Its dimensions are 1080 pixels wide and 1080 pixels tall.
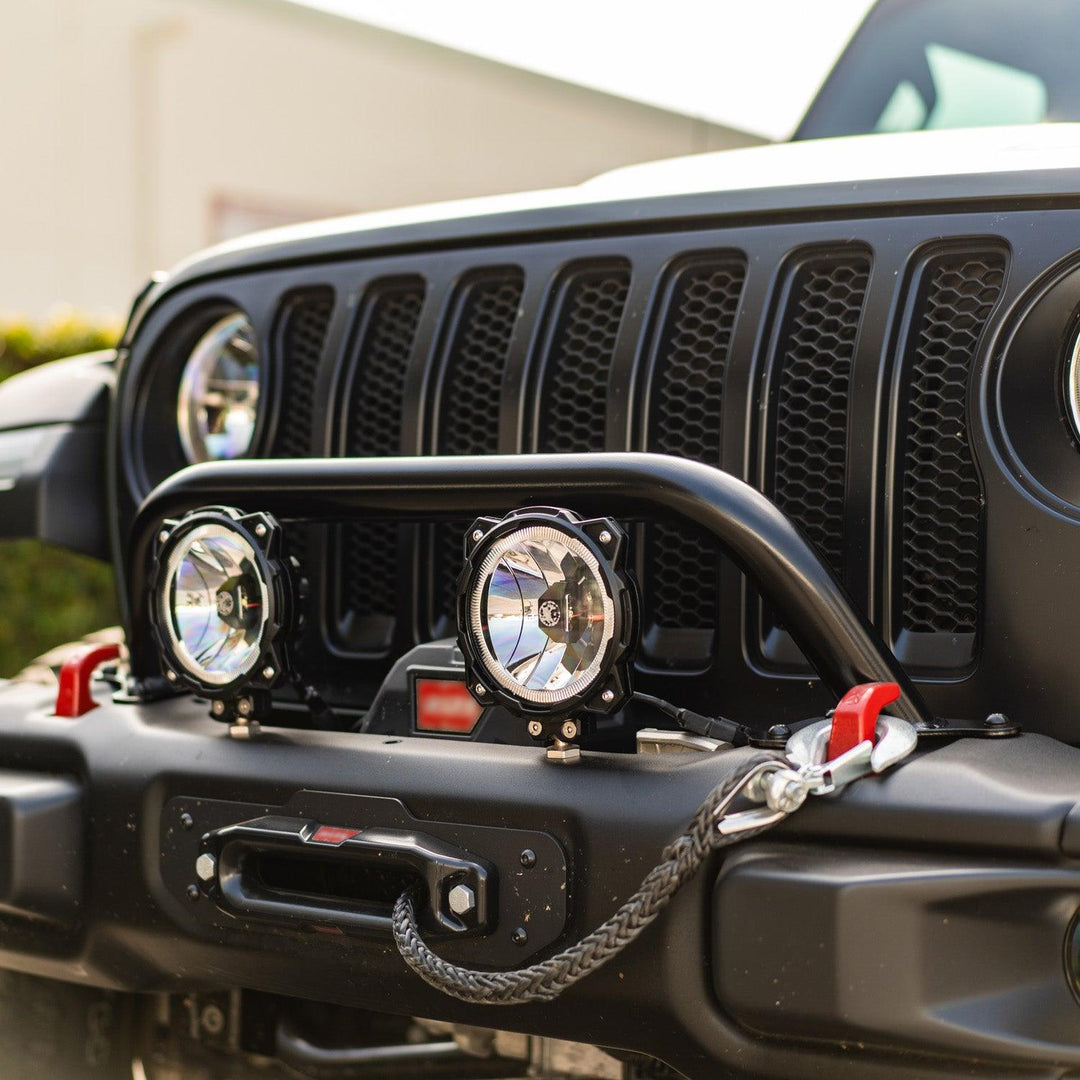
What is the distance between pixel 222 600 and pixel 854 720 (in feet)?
3.04

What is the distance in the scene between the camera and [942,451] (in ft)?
5.93

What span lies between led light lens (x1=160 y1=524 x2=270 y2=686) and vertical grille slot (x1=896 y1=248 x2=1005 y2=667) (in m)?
0.90

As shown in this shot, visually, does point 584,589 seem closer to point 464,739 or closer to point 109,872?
point 464,739

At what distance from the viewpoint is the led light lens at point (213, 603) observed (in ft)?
6.31

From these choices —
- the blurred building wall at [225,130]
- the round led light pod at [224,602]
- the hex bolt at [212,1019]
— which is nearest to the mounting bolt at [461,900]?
the round led light pod at [224,602]

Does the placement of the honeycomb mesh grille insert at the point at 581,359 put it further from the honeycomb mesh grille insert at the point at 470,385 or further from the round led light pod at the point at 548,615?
the round led light pod at the point at 548,615

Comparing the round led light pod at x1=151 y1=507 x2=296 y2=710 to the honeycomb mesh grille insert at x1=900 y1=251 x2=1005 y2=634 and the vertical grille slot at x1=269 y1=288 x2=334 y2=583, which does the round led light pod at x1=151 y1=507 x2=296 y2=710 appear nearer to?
the vertical grille slot at x1=269 y1=288 x2=334 y2=583

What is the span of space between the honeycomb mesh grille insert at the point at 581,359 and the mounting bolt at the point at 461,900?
2.38ft

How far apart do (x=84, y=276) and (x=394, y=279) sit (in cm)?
1200

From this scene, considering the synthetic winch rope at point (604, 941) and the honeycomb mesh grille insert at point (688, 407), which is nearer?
the synthetic winch rope at point (604, 941)

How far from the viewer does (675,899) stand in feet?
5.06

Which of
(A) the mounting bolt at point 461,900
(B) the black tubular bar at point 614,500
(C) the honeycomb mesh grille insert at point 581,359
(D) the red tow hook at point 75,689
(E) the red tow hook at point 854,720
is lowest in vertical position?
(A) the mounting bolt at point 461,900

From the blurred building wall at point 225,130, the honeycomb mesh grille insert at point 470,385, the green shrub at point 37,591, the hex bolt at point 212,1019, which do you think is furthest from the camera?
the blurred building wall at point 225,130

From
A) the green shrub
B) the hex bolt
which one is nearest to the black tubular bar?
the hex bolt
